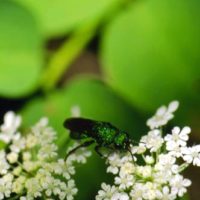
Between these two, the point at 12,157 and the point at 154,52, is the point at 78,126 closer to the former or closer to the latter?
the point at 12,157

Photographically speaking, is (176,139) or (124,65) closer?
(176,139)

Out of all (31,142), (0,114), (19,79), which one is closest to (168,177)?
(31,142)

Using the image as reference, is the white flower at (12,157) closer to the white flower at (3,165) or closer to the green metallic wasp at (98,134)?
the white flower at (3,165)

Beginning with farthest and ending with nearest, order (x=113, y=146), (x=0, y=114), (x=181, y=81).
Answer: (x=0, y=114) → (x=181, y=81) → (x=113, y=146)

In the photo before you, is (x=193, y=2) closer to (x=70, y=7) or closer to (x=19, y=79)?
(x=70, y=7)

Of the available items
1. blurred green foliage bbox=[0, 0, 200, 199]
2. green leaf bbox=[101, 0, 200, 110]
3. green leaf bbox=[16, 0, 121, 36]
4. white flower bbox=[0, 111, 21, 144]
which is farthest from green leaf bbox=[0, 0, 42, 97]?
white flower bbox=[0, 111, 21, 144]

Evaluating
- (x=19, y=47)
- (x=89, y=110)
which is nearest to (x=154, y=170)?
(x=89, y=110)

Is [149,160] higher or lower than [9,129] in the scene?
lower
